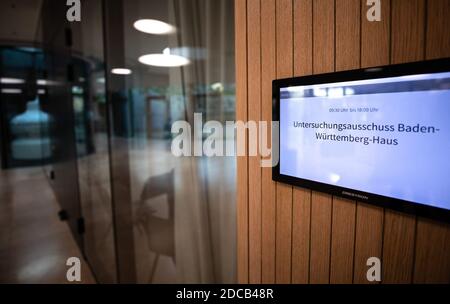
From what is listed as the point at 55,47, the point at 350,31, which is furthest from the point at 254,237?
the point at 55,47

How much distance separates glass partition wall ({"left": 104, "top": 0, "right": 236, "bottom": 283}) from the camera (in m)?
1.83

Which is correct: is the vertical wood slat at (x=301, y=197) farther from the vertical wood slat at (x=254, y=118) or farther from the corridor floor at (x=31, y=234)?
the corridor floor at (x=31, y=234)

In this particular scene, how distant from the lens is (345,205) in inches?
45.1

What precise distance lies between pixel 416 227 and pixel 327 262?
1.43 ft

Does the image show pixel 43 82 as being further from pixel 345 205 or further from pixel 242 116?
pixel 345 205

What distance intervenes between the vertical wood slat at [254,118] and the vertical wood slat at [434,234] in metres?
0.77

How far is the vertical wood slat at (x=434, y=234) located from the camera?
0.85 meters

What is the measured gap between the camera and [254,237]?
1.64 meters

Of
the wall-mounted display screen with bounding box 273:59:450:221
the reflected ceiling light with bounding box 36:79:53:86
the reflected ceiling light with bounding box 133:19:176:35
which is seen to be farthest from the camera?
the reflected ceiling light with bounding box 36:79:53:86

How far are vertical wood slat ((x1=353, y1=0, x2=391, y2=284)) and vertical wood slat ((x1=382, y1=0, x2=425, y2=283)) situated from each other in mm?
21

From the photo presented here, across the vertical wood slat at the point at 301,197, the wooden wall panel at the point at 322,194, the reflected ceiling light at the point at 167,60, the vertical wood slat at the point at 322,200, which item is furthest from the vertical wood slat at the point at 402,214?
the reflected ceiling light at the point at 167,60

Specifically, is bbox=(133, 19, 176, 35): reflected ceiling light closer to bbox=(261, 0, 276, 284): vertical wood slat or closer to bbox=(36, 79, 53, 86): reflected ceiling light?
bbox=(261, 0, 276, 284): vertical wood slat

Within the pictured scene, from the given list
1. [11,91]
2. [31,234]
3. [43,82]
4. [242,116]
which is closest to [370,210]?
[242,116]

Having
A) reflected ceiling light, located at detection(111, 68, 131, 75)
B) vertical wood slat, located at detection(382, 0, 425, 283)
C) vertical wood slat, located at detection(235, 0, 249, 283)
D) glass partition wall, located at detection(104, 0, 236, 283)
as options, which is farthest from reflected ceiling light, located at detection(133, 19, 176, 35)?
vertical wood slat, located at detection(382, 0, 425, 283)
